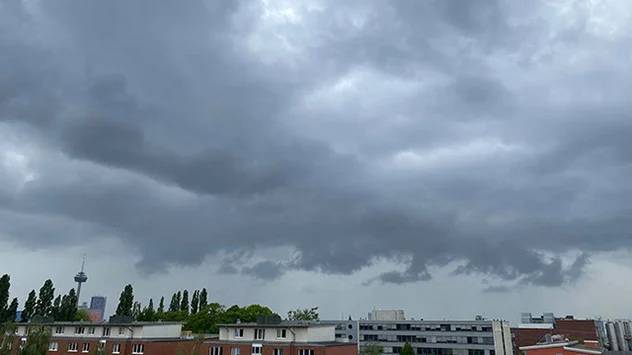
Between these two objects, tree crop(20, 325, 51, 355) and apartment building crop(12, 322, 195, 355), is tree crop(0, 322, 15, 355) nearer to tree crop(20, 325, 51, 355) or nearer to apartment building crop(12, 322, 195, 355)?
tree crop(20, 325, 51, 355)

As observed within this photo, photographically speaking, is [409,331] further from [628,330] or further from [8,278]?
[8,278]

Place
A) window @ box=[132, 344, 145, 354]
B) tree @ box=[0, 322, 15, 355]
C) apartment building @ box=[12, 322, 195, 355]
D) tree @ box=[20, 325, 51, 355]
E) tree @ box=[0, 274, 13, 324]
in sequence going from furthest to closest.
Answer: tree @ box=[0, 274, 13, 324] < apartment building @ box=[12, 322, 195, 355] < window @ box=[132, 344, 145, 354] < tree @ box=[20, 325, 51, 355] < tree @ box=[0, 322, 15, 355]

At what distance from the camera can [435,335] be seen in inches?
5694

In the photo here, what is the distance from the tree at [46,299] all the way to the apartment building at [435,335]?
87.8m

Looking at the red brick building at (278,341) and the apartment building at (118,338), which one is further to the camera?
the apartment building at (118,338)

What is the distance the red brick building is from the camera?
6400cm

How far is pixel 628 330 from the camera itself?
4043 inches

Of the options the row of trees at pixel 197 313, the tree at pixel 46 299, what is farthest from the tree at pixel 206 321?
the tree at pixel 46 299

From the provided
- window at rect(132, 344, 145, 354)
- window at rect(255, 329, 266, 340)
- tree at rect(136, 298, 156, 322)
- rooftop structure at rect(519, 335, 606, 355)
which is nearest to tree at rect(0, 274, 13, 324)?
tree at rect(136, 298, 156, 322)

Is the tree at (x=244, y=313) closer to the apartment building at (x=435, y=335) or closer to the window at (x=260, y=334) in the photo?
the apartment building at (x=435, y=335)

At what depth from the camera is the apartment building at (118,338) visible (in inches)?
2938

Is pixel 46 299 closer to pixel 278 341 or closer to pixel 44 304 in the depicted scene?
pixel 44 304

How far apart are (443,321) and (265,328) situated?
93980mm

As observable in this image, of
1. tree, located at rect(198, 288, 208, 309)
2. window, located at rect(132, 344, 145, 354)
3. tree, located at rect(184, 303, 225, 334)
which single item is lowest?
window, located at rect(132, 344, 145, 354)
